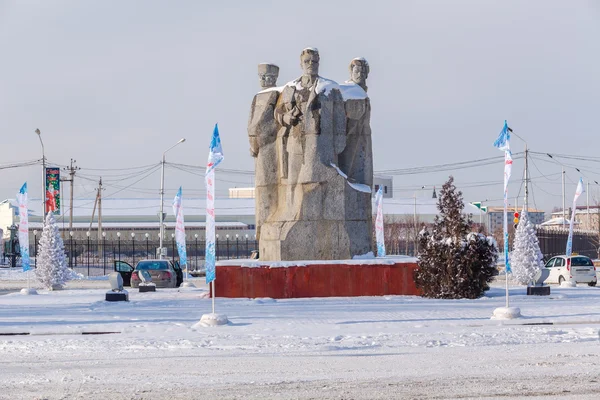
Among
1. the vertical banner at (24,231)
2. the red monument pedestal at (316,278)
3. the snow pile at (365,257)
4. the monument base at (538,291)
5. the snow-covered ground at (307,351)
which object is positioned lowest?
the snow-covered ground at (307,351)

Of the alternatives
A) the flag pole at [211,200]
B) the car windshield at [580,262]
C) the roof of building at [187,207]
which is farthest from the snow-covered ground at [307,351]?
the roof of building at [187,207]

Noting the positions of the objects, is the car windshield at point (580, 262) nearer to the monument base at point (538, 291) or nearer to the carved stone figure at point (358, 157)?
the monument base at point (538, 291)

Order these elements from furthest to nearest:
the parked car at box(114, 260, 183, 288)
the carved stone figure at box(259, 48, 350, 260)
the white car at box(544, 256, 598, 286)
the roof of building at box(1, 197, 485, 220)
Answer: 1. the roof of building at box(1, 197, 485, 220)
2. the white car at box(544, 256, 598, 286)
3. the parked car at box(114, 260, 183, 288)
4. the carved stone figure at box(259, 48, 350, 260)

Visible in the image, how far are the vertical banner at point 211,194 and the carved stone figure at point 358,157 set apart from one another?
6.55 meters

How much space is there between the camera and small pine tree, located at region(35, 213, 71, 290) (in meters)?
35.5

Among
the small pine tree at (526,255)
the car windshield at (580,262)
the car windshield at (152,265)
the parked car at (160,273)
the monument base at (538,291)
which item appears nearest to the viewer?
the monument base at (538,291)

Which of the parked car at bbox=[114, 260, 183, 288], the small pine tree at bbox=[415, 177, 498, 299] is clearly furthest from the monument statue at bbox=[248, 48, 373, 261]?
the parked car at bbox=[114, 260, 183, 288]

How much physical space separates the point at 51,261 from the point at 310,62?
14526 millimetres

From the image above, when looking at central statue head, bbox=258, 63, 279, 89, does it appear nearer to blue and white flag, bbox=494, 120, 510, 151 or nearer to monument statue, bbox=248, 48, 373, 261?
monument statue, bbox=248, 48, 373, 261

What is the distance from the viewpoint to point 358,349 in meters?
15.3

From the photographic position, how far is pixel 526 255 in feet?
118

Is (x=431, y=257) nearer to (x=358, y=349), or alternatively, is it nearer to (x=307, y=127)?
(x=307, y=127)

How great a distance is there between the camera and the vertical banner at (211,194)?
19.2 m

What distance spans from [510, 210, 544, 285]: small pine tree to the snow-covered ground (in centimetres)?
1157
